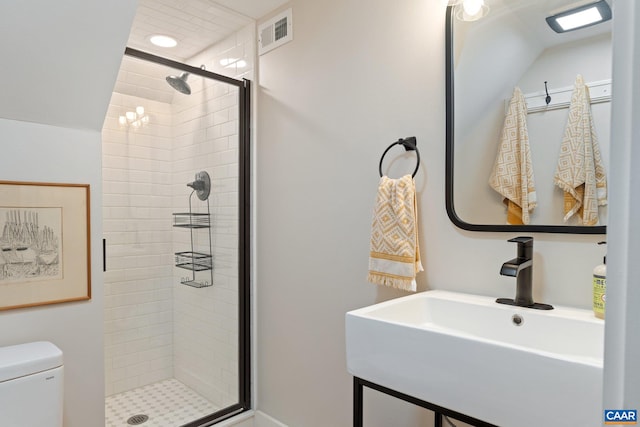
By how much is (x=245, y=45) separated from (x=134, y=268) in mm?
1484

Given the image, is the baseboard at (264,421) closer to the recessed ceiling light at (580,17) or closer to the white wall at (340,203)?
the white wall at (340,203)

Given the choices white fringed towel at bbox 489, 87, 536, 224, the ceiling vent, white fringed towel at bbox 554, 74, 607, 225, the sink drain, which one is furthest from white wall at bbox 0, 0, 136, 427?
the sink drain

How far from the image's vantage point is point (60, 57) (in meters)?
1.49

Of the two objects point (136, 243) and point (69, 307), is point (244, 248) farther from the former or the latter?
point (69, 307)

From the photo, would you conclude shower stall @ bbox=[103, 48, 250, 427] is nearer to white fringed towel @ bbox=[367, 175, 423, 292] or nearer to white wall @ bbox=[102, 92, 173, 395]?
white wall @ bbox=[102, 92, 173, 395]

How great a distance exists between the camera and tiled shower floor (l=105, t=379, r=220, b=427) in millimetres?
2174

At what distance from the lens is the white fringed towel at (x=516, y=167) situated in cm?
132

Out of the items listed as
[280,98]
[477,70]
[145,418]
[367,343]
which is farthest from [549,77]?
[145,418]

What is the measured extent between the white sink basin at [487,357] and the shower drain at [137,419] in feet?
5.12

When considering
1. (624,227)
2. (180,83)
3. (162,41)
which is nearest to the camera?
(624,227)

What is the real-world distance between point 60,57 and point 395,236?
4.63 ft

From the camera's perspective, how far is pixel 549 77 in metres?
1.28

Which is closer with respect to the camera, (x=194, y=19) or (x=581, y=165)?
(x=581, y=165)

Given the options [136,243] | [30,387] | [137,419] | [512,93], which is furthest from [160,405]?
[512,93]
